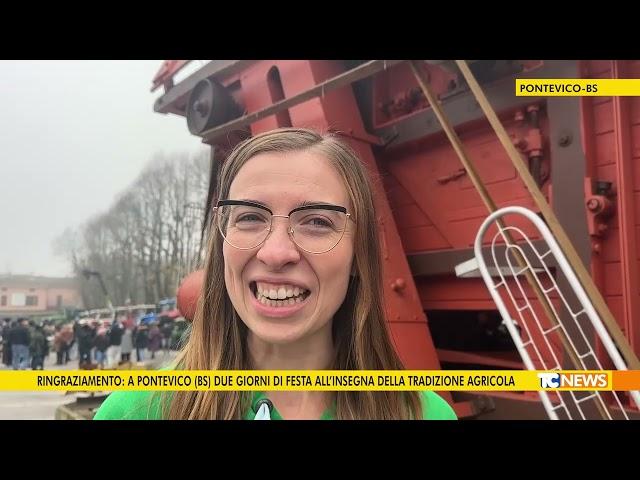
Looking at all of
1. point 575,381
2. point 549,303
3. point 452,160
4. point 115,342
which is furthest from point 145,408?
point 452,160

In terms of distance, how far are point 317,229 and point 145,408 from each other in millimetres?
396

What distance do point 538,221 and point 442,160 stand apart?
1.84 ft

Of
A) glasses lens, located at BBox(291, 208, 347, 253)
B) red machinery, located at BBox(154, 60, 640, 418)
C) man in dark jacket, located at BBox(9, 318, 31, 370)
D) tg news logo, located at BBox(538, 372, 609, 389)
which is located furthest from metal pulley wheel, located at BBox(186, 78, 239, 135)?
tg news logo, located at BBox(538, 372, 609, 389)

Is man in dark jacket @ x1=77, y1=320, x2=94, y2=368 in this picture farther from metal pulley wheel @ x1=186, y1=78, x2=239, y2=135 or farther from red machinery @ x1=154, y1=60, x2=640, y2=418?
metal pulley wheel @ x1=186, y1=78, x2=239, y2=135

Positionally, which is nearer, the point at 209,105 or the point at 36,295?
the point at 36,295

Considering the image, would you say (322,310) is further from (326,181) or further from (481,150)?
(481,150)

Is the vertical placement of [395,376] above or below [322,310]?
below

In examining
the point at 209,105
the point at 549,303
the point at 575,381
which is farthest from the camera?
the point at 209,105

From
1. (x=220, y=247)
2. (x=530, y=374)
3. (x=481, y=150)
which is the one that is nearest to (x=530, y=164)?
(x=481, y=150)

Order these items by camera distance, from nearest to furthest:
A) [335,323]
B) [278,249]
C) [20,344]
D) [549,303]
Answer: [278,249], [335,323], [20,344], [549,303]

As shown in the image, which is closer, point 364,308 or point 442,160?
point 364,308

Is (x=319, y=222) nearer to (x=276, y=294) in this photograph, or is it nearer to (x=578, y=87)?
(x=276, y=294)

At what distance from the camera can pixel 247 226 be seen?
27.7 inches

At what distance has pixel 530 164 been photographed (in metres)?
1.45
